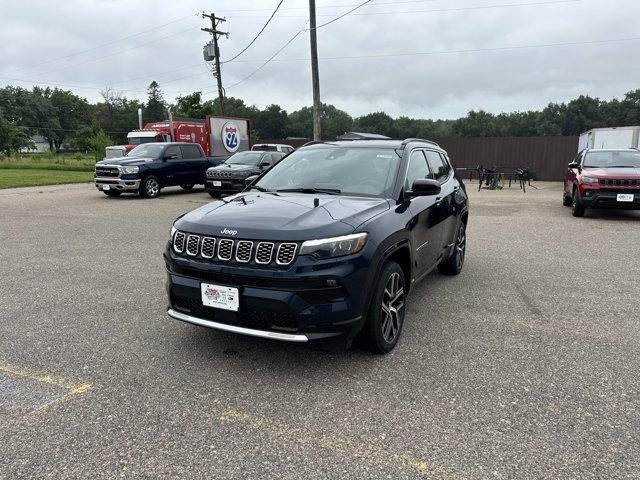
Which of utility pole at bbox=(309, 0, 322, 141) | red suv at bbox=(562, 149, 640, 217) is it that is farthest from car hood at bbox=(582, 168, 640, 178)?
utility pole at bbox=(309, 0, 322, 141)

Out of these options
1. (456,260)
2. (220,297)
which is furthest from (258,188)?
(456,260)

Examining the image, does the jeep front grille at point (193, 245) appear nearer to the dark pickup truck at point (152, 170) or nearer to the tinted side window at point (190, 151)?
the dark pickup truck at point (152, 170)

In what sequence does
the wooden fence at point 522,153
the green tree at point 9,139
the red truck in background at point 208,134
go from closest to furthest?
the red truck in background at point 208,134 < the wooden fence at point 522,153 < the green tree at point 9,139

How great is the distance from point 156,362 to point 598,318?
398 centimetres

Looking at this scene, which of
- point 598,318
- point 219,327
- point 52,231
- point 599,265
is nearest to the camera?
point 219,327

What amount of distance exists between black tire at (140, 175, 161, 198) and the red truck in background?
6.27m

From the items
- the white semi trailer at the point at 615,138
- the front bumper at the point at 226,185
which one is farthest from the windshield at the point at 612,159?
the white semi trailer at the point at 615,138

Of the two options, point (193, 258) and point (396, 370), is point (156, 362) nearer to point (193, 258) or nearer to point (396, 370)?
point (193, 258)

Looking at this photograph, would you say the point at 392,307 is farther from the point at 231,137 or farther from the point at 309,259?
the point at 231,137

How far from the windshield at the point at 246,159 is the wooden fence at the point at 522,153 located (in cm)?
902

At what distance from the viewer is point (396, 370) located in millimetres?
3543

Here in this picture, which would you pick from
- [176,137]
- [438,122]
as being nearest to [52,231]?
[176,137]

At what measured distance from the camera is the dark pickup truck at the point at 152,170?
48.9ft

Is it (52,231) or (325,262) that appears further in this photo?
(52,231)
